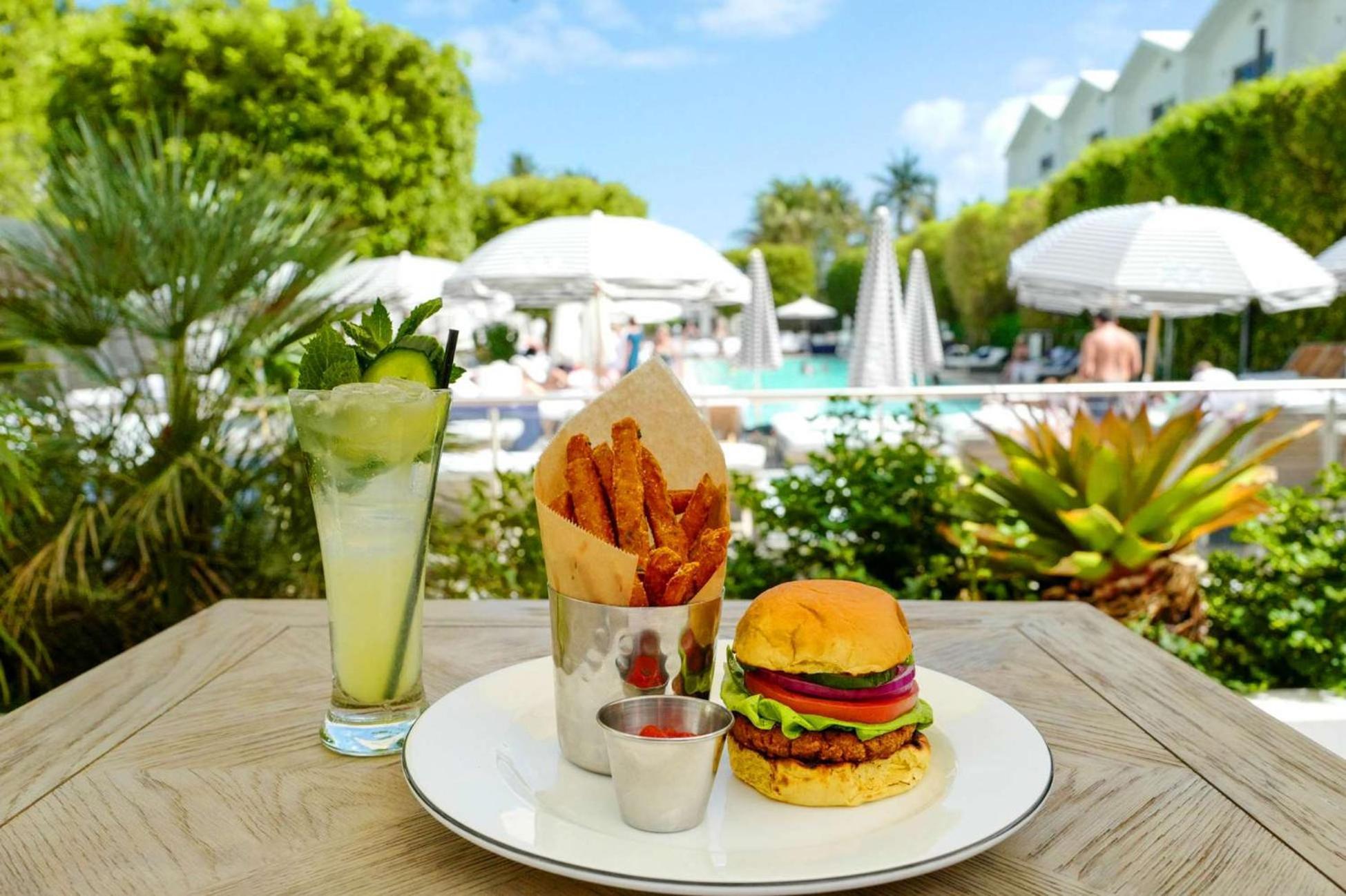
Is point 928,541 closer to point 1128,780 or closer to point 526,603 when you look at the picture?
point 526,603

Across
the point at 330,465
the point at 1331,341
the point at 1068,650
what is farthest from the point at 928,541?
the point at 1331,341

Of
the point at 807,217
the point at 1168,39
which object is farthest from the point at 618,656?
the point at 807,217

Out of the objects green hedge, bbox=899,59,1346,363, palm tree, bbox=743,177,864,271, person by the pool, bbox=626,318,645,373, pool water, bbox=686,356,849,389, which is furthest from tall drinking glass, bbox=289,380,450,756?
palm tree, bbox=743,177,864,271

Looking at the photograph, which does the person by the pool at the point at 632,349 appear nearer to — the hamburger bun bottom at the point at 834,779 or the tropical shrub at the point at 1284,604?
the tropical shrub at the point at 1284,604

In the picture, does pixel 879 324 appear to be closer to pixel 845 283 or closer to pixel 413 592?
→ pixel 413 592

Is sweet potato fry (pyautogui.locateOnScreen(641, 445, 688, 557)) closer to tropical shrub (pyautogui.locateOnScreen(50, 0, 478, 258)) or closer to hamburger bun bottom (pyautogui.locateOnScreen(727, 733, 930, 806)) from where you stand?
hamburger bun bottom (pyautogui.locateOnScreen(727, 733, 930, 806))

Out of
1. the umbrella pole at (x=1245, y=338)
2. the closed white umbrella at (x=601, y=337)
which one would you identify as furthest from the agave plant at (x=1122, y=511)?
the umbrella pole at (x=1245, y=338)

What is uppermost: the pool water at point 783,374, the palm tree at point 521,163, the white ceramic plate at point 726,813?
the palm tree at point 521,163

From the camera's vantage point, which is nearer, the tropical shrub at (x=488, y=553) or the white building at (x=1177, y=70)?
the tropical shrub at (x=488, y=553)
